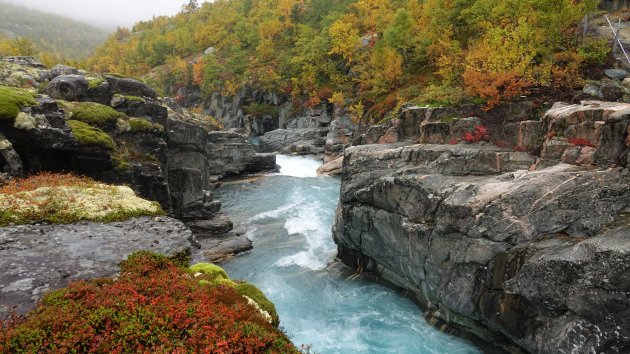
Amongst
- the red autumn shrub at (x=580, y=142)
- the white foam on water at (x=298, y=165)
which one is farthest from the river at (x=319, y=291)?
the white foam on water at (x=298, y=165)

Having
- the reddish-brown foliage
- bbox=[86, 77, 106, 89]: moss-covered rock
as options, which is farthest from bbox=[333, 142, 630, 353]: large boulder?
bbox=[86, 77, 106, 89]: moss-covered rock

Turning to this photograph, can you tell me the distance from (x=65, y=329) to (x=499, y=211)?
16750mm

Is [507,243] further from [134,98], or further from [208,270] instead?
[134,98]

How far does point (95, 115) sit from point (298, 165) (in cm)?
3897

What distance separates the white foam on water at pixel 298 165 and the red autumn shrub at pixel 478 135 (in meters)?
34.2

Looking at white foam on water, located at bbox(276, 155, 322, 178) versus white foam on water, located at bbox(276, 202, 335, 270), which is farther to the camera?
white foam on water, located at bbox(276, 155, 322, 178)

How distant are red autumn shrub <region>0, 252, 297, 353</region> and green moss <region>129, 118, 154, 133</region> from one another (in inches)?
763

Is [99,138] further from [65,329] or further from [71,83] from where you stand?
[65,329]

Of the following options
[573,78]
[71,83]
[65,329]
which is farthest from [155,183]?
[573,78]

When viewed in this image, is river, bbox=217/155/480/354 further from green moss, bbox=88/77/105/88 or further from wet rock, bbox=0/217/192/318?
green moss, bbox=88/77/105/88

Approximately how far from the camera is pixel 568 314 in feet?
45.6

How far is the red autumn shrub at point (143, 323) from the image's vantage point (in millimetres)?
7891

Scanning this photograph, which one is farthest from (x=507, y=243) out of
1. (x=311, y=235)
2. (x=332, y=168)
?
(x=332, y=168)

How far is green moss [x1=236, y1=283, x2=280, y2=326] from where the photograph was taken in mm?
10689
